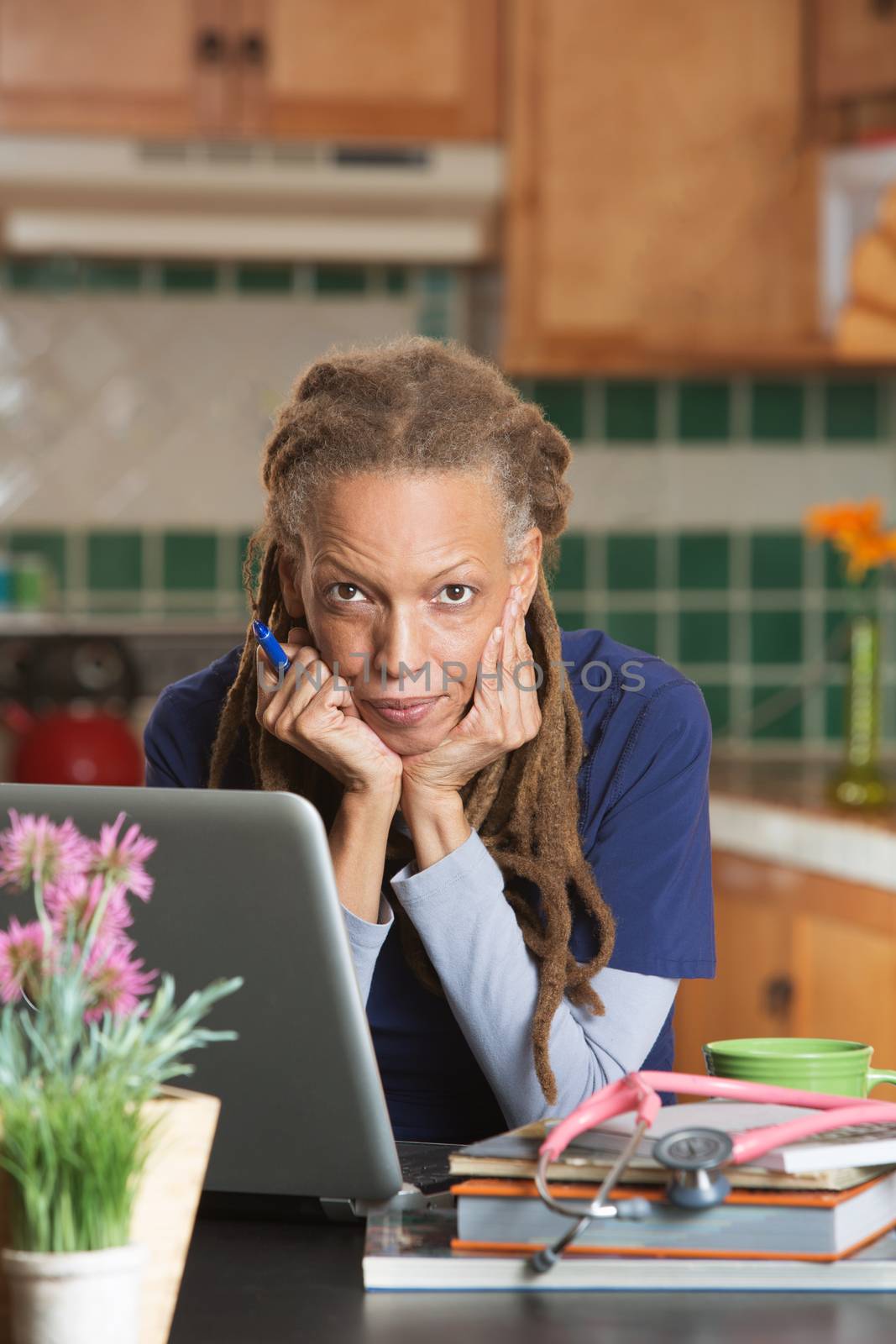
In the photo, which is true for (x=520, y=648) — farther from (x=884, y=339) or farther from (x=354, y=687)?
(x=884, y=339)

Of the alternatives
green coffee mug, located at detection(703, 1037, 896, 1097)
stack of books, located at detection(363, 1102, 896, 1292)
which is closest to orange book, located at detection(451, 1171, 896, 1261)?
stack of books, located at detection(363, 1102, 896, 1292)

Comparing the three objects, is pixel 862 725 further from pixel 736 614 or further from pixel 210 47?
pixel 210 47

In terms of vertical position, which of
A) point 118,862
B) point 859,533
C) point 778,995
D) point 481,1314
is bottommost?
point 778,995

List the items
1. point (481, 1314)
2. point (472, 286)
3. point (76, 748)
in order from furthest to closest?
point (472, 286) → point (76, 748) → point (481, 1314)

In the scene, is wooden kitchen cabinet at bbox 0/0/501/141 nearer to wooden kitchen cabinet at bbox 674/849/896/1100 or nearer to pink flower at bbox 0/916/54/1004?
wooden kitchen cabinet at bbox 674/849/896/1100

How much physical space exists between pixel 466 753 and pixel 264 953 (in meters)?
0.51

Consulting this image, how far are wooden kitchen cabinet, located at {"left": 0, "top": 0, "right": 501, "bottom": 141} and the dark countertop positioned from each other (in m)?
2.73

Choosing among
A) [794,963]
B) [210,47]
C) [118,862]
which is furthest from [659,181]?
[118,862]

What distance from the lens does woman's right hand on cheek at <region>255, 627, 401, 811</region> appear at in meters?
1.27

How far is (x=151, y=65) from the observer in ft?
10.4

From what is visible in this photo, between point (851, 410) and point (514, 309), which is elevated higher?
point (514, 309)

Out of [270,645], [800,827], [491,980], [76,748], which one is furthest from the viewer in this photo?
[76,748]

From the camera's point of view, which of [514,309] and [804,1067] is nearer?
[804,1067]

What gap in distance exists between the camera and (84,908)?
66 centimetres
